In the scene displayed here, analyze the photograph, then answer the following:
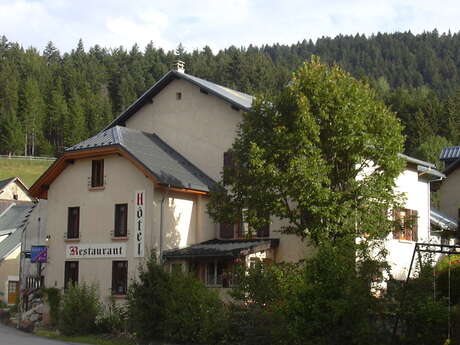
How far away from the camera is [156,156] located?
32.8m

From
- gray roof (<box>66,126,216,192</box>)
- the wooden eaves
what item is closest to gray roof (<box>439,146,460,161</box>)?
gray roof (<box>66,126,216,192</box>)

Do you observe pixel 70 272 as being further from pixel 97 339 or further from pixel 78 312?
pixel 97 339

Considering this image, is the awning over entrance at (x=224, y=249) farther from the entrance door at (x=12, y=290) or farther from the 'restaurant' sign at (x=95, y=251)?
the entrance door at (x=12, y=290)

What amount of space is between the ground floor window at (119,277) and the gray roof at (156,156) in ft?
14.7

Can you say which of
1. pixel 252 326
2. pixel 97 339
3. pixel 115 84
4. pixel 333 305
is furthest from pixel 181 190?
pixel 115 84

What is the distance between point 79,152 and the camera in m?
32.5

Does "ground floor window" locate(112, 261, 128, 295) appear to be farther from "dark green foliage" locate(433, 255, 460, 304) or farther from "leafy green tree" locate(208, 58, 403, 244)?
"dark green foliage" locate(433, 255, 460, 304)

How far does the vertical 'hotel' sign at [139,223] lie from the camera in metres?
30.5

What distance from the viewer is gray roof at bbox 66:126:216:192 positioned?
101ft

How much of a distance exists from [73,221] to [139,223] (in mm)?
4557

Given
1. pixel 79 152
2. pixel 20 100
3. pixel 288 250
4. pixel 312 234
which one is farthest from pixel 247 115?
pixel 20 100

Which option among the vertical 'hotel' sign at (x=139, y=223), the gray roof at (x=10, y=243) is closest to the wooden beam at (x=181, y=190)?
the vertical 'hotel' sign at (x=139, y=223)

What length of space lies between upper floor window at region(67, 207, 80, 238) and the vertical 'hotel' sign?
3.95 meters

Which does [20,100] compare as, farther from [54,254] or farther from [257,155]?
[257,155]
